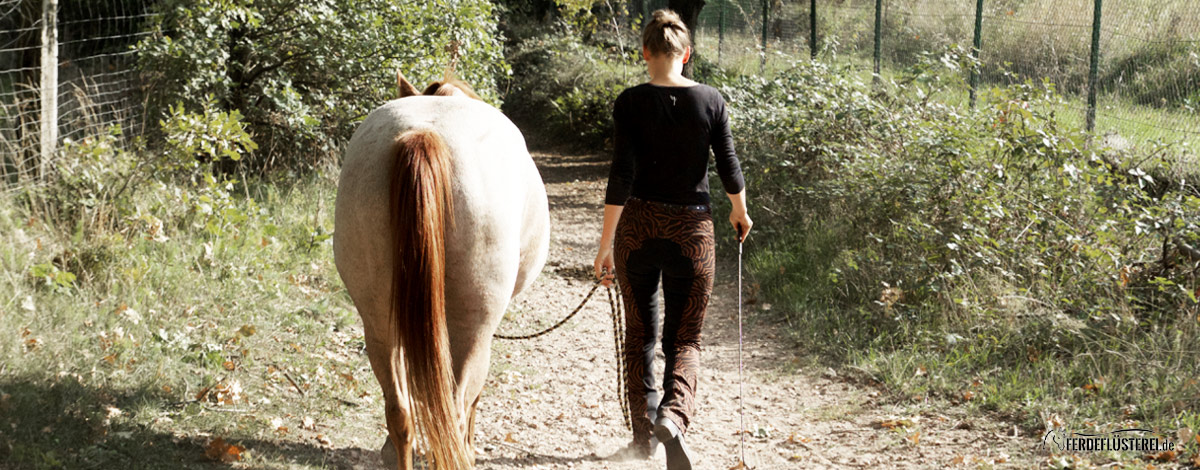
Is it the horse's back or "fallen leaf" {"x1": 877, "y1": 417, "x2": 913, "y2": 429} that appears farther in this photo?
"fallen leaf" {"x1": 877, "y1": 417, "x2": 913, "y2": 429}

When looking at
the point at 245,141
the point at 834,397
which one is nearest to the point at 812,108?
the point at 834,397

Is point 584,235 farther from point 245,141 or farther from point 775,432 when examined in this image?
point 775,432

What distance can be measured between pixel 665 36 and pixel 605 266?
1.04 metres

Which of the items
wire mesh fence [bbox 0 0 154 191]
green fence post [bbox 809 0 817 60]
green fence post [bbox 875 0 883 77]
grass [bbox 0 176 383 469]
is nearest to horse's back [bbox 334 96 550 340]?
grass [bbox 0 176 383 469]

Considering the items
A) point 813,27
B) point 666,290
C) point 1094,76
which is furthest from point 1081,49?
point 666,290

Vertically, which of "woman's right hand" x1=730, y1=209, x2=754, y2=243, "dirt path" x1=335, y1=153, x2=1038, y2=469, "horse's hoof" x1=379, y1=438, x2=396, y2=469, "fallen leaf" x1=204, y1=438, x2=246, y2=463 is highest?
"woman's right hand" x1=730, y1=209, x2=754, y2=243

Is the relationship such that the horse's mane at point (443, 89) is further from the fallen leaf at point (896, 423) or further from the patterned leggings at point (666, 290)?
the fallen leaf at point (896, 423)

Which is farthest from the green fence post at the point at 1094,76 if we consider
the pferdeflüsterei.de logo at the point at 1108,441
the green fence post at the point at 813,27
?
the green fence post at the point at 813,27

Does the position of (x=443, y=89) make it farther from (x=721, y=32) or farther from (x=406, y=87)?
(x=721, y=32)

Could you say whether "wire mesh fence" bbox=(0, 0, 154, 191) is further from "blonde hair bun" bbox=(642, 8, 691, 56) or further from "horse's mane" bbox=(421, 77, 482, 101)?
"blonde hair bun" bbox=(642, 8, 691, 56)

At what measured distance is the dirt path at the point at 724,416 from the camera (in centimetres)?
394

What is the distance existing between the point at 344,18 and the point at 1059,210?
5618 mm

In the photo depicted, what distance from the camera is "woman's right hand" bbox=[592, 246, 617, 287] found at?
12.1 ft

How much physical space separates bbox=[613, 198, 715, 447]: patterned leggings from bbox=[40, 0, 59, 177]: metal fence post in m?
4.05
